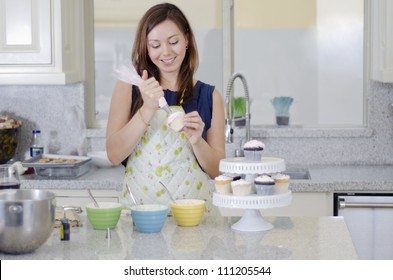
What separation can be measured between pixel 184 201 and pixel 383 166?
2.06 m

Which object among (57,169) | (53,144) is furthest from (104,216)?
(53,144)

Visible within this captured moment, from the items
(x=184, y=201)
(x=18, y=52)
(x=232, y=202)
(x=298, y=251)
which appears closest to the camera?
(x=298, y=251)

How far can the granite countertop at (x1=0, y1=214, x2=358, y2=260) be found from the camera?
227 cm

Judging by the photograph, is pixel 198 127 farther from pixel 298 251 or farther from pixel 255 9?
pixel 255 9

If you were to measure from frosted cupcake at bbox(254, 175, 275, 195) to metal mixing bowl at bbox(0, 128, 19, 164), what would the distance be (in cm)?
218

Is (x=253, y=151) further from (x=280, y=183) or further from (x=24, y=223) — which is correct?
(x=24, y=223)

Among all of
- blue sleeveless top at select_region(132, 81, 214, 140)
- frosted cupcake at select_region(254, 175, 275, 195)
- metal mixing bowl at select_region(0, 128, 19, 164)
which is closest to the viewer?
frosted cupcake at select_region(254, 175, 275, 195)

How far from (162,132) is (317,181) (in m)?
1.17

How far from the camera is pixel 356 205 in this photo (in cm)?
386

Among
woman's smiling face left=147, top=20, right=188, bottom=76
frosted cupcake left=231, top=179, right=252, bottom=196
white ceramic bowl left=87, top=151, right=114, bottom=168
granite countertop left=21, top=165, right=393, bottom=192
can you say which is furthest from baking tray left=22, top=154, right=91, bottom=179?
frosted cupcake left=231, top=179, right=252, bottom=196

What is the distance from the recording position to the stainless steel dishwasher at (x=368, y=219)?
387cm

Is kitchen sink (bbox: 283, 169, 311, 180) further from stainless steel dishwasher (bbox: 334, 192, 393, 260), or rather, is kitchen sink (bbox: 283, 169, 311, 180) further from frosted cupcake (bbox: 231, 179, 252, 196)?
frosted cupcake (bbox: 231, 179, 252, 196)

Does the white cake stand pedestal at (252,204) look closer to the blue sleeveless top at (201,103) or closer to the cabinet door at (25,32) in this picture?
the blue sleeveless top at (201,103)
